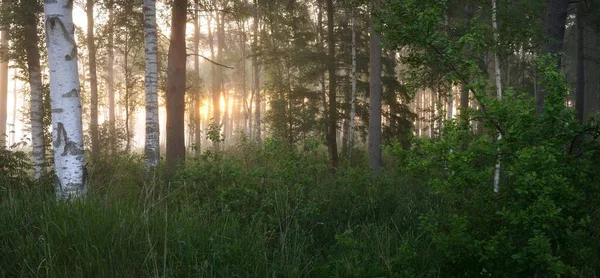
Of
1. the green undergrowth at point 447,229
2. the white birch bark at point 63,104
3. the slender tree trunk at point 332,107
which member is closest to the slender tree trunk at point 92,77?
the slender tree trunk at point 332,107

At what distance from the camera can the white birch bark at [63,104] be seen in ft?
16.7

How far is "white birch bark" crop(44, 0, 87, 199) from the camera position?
5.08m

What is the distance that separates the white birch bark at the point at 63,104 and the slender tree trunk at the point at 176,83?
526 centimetres

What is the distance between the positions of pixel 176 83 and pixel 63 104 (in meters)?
5.50

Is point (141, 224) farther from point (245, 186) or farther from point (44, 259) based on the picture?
point (245, 186)

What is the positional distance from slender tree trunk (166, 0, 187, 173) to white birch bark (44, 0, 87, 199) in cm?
526

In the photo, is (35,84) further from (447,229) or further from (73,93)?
(447,229)

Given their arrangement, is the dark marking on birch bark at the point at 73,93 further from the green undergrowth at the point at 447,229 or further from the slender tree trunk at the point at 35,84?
the slender tree trunk at the point at 35,84

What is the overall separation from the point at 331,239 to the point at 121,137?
14.4 m

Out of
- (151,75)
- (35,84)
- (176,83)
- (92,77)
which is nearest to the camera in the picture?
(35,84)

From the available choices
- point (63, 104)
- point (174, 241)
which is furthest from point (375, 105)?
point (174, 241)

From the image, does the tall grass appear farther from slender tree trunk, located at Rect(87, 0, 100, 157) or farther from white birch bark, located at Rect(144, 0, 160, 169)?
slender tree trunk, located at Rect(87, 0, 100, 157)

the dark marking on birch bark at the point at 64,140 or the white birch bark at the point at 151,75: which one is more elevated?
the white birch bark at the point at 151,75

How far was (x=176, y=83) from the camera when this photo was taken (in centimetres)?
1055
